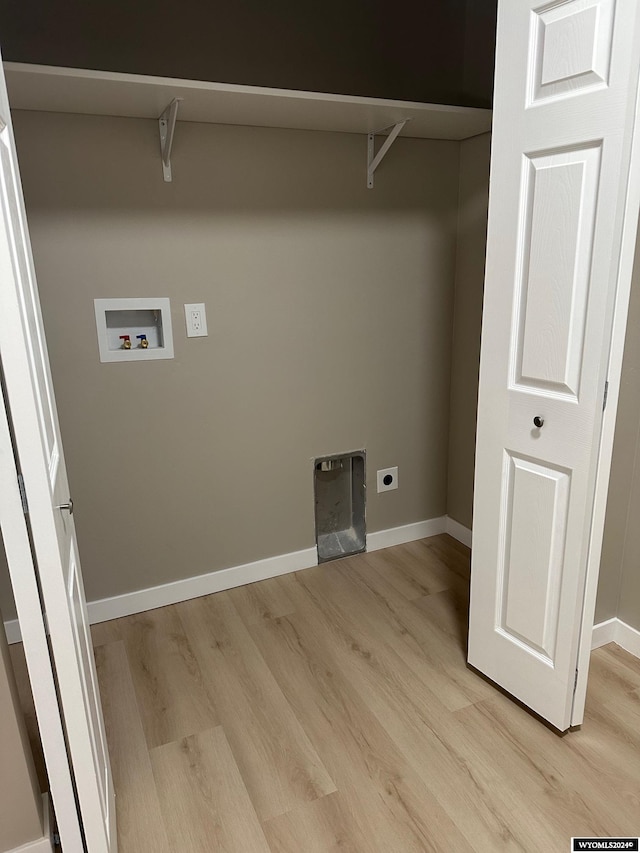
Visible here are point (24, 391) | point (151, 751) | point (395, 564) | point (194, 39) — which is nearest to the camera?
point (24, 391)

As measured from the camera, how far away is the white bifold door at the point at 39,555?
1019 mm

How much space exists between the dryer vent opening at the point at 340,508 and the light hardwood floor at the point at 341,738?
1.26 ft

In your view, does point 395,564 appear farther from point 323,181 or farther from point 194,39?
point 194,39

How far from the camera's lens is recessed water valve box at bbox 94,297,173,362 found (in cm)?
221

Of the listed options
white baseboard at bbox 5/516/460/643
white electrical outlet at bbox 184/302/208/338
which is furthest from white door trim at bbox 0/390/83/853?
white electrical outlet at bbox 184/302/208/338

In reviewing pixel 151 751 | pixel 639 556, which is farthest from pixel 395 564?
pixel 151 751

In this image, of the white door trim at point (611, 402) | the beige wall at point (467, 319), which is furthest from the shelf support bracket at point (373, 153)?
the white door trim at point (611, 402)

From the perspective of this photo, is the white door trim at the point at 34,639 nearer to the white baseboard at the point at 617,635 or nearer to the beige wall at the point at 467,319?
the white baseboard at the point at 617,635

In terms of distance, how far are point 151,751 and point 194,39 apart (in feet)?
7.94

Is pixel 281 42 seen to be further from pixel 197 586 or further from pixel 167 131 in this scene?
pixel 197 586

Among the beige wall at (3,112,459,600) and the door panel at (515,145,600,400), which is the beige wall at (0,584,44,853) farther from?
the door panel at (515,145,600,400)

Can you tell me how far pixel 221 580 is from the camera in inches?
104

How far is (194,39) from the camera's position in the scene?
2.15m

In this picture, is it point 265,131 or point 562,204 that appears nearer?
point 562,204
